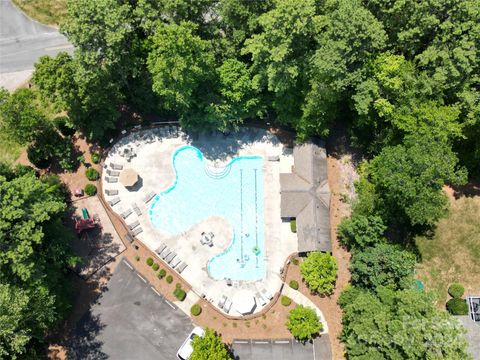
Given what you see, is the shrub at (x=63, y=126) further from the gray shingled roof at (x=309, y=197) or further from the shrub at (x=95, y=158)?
the gray shingled roof at (x=309, y=197)

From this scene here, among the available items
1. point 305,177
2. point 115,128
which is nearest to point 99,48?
point 115,128

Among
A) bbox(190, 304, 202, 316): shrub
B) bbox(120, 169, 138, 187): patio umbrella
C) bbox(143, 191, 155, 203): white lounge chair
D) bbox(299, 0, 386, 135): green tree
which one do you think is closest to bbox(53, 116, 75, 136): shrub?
bbox(120, 169, 138, 187): patio umbrella

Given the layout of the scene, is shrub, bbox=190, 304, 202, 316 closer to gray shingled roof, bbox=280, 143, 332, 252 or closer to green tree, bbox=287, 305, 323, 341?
green tree, bbox=287, 305, 323, 341

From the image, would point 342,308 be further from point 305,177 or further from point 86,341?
point 86,341

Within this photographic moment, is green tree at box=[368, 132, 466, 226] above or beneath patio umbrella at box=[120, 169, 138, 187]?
beneath

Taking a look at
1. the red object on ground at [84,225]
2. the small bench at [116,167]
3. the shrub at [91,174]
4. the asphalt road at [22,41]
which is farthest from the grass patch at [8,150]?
the red object on ground at [84,225]
